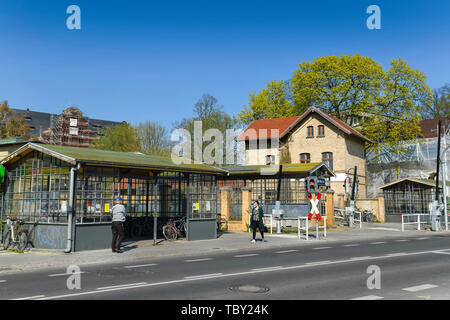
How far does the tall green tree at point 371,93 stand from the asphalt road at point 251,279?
35.8 m

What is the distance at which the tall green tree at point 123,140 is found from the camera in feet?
183

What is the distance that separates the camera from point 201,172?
782 inches

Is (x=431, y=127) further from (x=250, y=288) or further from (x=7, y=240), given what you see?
(x=250, y=288)

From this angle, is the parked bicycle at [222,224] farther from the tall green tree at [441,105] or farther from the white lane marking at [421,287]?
the tall green tree at [441,105]

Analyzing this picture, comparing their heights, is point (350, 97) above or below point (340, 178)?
above

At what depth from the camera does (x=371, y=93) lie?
157 feet

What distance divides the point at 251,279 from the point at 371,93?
42294 mm

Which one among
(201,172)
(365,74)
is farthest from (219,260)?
(365,74)

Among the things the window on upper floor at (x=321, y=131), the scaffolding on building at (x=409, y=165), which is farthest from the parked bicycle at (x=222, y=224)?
the scaffolding on building at (x=409, y=165)

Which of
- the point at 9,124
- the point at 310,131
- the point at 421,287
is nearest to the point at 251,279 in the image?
the point at 421,287

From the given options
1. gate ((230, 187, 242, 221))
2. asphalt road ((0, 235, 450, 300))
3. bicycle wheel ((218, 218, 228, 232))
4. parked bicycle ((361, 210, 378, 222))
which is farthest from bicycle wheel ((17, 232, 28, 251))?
parked bicycle ((361, 210, 378, 222))

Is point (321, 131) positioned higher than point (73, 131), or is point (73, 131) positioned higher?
point (73, 131)
